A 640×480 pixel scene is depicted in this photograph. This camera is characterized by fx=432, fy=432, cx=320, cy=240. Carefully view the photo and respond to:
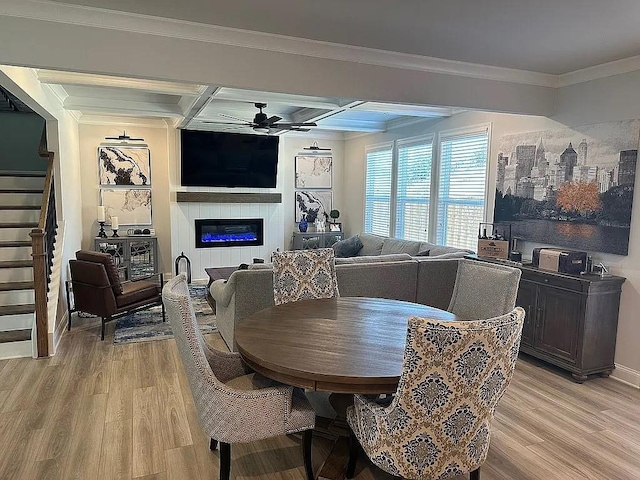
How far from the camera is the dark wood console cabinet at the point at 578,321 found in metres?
3.69

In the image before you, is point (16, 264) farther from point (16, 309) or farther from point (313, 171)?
point (313, 171)

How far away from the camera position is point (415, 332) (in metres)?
1.64

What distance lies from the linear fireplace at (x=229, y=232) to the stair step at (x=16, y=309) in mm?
3262

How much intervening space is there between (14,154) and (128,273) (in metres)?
2.37

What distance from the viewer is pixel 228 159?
7551 mm

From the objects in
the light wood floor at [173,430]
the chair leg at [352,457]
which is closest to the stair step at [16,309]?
the light wood floor at [173,430]

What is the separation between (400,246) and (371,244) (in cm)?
71

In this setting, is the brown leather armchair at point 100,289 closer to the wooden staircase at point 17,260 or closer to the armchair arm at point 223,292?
the wooden staircase at point 17,260

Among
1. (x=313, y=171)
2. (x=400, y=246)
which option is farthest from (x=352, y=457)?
(x=313, y=171)

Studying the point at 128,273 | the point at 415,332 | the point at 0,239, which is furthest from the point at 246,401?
the point at 128,273

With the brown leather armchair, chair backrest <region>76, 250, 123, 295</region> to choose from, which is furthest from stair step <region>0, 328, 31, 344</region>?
chair backrest <region>76, 250, 123, 295</region>

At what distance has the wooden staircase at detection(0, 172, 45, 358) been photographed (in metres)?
4.16

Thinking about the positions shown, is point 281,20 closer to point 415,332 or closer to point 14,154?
point 415,332

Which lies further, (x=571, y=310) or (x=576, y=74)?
(x=576, y=74)
